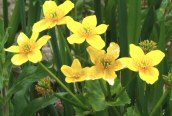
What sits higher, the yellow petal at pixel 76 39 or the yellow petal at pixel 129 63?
the yellow petal at pixel 76 39

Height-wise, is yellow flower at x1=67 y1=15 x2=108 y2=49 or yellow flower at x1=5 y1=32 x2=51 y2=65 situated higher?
yellow flower at x1=67 y1=15 x2=108 y2=49

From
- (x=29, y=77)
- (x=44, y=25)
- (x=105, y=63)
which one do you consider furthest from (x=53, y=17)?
(x=29, y=77)

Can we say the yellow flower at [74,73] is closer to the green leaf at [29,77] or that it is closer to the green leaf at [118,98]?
the green leaf at [118,98]

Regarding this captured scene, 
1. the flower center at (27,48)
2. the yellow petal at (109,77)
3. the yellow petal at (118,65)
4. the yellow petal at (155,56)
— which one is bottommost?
the yellow petal at (109,77)

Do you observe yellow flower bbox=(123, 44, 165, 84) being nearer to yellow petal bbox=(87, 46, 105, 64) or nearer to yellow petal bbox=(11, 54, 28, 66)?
yellow petal bbox=(87, 46, 105, 64)

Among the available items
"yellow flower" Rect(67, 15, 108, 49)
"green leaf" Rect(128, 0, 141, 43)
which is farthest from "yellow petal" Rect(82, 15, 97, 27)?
"green leaf" Rect(128, 0, 141, 43)

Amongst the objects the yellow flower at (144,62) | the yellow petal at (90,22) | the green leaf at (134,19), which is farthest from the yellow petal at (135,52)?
the green leaf at (134,19)

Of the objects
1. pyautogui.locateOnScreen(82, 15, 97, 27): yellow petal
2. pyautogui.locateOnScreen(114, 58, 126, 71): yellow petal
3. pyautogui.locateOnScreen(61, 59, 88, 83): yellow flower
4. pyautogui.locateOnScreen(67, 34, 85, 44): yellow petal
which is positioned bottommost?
pyautogui.locateOnScreen(61, 59, 88, 83): yellow flower
